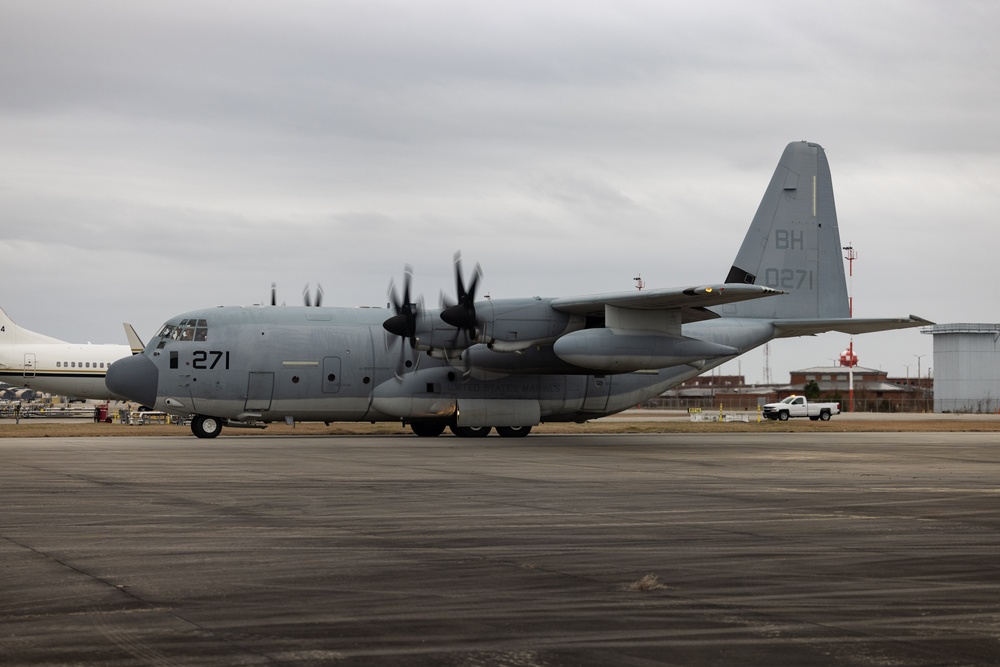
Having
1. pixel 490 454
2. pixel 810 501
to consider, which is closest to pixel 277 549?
pixel 810 501

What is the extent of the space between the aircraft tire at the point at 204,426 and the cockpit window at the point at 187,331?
2788mm

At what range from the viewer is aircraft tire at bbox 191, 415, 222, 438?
115 feet

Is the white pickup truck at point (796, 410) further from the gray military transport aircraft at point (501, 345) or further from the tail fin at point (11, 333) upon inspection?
the tail fin at point (11, 333)

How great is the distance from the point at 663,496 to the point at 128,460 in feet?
42.0

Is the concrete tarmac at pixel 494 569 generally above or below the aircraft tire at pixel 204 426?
below

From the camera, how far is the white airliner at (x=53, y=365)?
60.5 meters

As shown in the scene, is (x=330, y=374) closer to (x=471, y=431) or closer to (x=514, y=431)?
(x=471, y=431)

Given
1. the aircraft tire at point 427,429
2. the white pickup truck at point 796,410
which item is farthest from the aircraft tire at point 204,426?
the white pickup truck at point 796,410

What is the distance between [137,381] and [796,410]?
4648 centimetres

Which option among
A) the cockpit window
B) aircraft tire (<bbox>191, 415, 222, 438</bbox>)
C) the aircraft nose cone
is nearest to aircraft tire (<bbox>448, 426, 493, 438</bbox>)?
aircraft tire (<bbox>191, 415, 222, 438</bbox>)

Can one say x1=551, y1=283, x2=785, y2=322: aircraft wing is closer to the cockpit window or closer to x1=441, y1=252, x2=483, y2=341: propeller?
x1=441, y1=252, x2=483, y2=341: propeller

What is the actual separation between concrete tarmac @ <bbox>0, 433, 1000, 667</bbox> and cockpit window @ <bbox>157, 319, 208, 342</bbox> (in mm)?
14794

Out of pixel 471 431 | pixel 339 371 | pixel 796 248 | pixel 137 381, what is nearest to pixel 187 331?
pixel 137 381

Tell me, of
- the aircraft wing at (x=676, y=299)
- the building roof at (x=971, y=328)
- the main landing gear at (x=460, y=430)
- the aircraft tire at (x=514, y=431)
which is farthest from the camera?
the building roof at (x=971, y=328)
